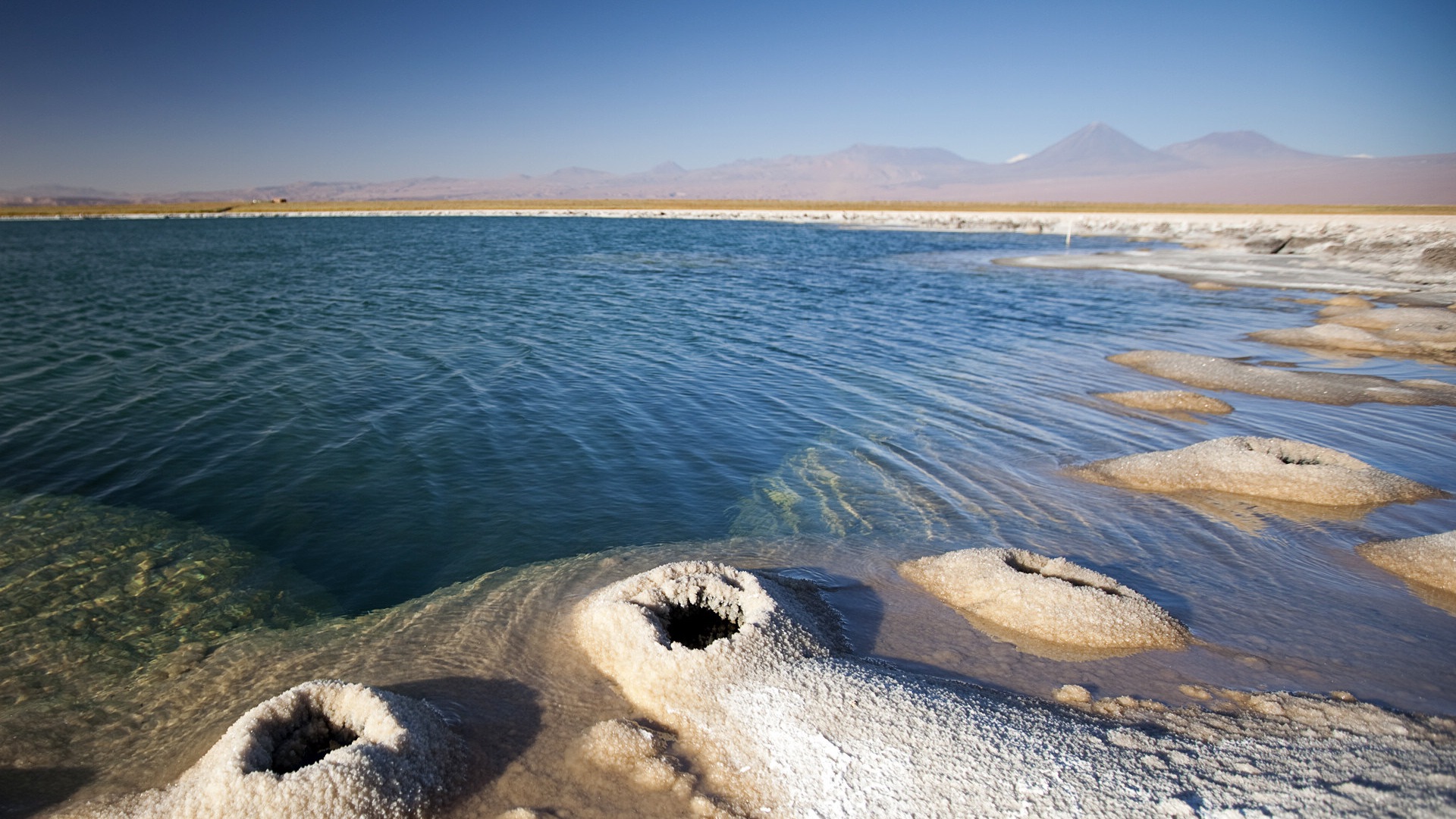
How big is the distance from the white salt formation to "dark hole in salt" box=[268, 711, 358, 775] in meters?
25.5

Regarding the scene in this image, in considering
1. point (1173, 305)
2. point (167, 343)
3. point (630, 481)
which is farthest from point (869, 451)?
point (1173, 305)

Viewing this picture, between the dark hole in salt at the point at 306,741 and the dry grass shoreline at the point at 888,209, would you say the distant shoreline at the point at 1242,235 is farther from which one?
the dark hole in salt at the point at 306,741

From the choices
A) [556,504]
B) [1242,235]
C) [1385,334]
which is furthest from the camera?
[1242,235]

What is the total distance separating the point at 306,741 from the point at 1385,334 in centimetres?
2964

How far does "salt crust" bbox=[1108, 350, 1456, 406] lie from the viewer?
15.3 m

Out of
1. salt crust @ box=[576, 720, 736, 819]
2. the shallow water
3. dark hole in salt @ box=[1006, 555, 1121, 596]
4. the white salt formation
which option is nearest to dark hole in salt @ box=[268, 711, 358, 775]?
the shallow water

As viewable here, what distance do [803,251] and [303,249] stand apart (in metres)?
38.2

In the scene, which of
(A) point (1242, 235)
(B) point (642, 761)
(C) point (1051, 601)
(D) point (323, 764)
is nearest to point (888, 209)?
(A) point (1242, 235)

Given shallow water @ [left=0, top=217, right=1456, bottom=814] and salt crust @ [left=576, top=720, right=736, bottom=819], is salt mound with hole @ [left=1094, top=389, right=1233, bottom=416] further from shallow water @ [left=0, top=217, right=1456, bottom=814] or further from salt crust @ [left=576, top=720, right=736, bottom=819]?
salt crust @ [left=576, top=720, right=736, bottom=819]

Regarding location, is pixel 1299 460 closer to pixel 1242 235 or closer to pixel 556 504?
pixel 556 504

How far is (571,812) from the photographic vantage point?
470cm

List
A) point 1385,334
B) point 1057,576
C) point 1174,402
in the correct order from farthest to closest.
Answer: point 1385,334
point 1174,402
point 1057,576

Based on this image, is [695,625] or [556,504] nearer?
[695,625]

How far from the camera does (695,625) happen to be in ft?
22.4
